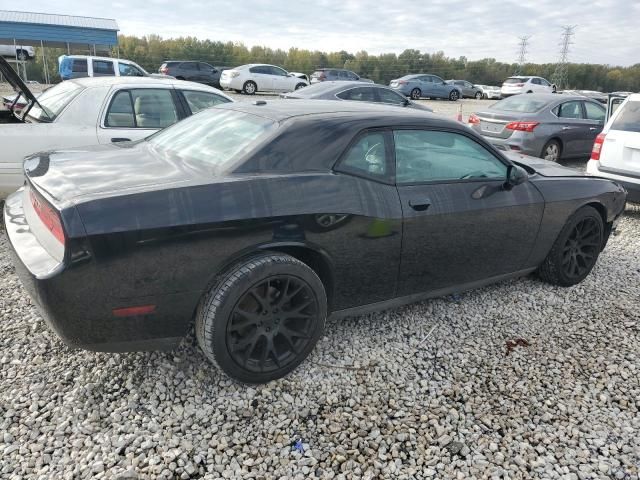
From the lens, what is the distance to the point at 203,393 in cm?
261

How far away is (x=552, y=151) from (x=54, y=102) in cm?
834

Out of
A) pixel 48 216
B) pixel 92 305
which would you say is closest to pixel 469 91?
pixel 48 216

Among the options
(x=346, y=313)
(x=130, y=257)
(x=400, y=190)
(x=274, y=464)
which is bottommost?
(x=274, y=464)

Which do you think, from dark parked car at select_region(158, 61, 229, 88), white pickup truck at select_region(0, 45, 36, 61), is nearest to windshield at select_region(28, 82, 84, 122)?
dark parked car at select_region(158, 61, 229, 88)

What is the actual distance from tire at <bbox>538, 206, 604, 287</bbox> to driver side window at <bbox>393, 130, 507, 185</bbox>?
96cm

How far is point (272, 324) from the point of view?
2.65 metres

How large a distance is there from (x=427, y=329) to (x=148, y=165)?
6.96 ft

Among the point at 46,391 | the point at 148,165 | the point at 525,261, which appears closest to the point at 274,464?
the point at 46,391

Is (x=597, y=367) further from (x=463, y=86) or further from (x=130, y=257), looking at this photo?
(x=463, y=86)

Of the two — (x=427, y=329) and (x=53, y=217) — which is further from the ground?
(x=53, y=217)

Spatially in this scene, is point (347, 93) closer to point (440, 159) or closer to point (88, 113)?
point (88, 113)

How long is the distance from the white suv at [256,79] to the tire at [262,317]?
2228 cm

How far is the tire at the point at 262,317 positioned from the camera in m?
2.44

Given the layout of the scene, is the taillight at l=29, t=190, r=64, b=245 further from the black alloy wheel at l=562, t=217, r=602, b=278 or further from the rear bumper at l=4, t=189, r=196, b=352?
the black alloy wheel at l=562, t=217, r=602, b=278
